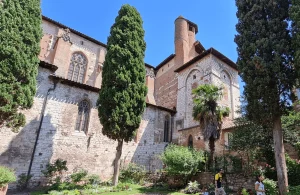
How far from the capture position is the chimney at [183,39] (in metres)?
25.8

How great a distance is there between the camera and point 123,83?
13.7m

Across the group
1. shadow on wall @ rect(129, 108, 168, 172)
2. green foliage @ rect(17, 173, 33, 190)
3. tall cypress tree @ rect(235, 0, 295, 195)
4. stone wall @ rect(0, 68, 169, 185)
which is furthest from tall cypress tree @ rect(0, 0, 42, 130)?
tall cypress tree @ rect(235, 0, 295, 195)

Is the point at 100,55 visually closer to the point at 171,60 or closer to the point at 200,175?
the point at 171,60

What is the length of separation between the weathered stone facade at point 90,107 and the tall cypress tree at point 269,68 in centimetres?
800

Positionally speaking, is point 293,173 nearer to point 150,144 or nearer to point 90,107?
point 150,144

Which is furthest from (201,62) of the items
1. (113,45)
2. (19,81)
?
(19,81)

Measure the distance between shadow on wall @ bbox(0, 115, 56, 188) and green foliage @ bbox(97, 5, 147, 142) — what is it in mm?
4314

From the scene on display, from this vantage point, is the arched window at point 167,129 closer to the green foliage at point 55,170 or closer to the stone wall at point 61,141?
the stone wall at point 61,141

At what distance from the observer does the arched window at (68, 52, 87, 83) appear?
72.9 ft

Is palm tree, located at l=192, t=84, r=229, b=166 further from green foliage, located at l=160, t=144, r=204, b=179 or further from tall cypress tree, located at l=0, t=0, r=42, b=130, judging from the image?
tall cypress tree, located at l=0, t=0, r=42, b=130

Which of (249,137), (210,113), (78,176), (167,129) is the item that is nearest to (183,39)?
(167,129)

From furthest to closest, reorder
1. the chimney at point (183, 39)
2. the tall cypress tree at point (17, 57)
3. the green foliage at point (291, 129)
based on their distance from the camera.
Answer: the chimney at point (183, 39) < the green foliage at point (291, 129) < the tall cypress tree at point (17, 57)

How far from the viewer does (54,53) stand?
64.1 feet

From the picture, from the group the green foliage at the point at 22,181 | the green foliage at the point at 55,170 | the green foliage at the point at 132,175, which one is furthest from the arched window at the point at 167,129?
the green foliage at the point at 22,181
